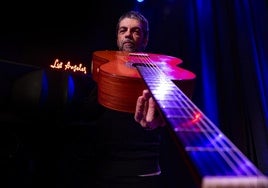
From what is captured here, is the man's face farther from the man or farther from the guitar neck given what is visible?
the guitar neck

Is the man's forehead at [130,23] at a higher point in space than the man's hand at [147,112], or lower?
higher

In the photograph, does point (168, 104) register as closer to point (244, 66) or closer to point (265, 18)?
point (244, 66)

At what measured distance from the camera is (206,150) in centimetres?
45

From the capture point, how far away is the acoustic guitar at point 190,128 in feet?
1.19

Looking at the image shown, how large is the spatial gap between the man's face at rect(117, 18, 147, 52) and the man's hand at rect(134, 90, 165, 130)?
0.84 meters

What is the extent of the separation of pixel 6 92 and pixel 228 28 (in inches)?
98.0

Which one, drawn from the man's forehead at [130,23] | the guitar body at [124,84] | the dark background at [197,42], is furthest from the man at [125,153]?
the dark background at [197,42]

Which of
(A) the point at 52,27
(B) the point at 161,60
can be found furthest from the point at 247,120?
(A) the point at 52,27

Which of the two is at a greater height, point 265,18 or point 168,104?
point 265,18

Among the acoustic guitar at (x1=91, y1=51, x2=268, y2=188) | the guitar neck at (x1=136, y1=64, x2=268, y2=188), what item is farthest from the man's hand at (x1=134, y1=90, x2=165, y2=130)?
the guitar neck at (x1=136, y1=64, x2=268, y2=188)

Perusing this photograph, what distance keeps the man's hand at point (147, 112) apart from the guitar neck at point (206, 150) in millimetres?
212

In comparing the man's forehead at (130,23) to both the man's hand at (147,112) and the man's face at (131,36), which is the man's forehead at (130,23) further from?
the man's hand at (147,112)

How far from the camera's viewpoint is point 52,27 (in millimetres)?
2695

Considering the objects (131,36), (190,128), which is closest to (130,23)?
(131,36)
